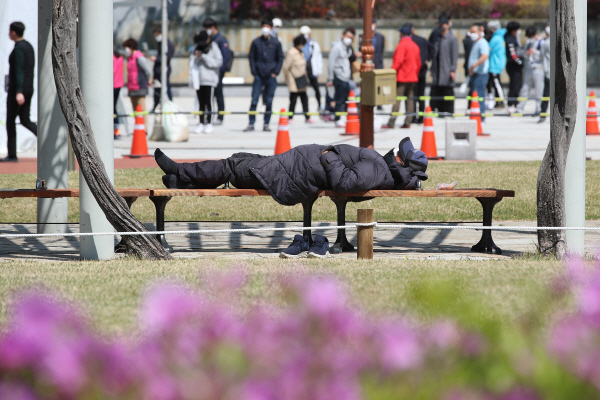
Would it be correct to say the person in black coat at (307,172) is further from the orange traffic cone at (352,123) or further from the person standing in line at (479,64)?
the person standing in line at (479,64)

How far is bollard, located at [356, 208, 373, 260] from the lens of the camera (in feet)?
22.0

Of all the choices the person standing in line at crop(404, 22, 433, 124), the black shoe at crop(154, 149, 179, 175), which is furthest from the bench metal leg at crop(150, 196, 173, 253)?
the person standing in line at crop(404, 22, 433, 124)

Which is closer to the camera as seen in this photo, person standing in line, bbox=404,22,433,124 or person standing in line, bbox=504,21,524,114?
person standing in line, bbox=404,22,433,124

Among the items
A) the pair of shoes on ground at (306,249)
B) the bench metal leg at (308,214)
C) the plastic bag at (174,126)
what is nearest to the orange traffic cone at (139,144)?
the plastic bag at (174,126)

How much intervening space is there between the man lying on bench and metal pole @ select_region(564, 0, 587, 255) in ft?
3.71

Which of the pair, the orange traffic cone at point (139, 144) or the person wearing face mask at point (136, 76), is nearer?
the orange traffic cone at point (139, 144)

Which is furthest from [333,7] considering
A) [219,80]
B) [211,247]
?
[211,247]

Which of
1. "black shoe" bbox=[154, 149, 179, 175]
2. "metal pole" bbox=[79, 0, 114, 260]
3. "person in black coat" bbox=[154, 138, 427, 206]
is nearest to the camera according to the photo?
"metal pole" bbox=[79, 0, 114, 260]

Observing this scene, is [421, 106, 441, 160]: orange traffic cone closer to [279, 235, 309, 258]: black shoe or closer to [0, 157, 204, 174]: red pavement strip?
[0, 157, 204, 174]: red pavement strip

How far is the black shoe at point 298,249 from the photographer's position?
702 centimetres

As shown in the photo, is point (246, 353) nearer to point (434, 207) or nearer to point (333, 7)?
point (434, 207)

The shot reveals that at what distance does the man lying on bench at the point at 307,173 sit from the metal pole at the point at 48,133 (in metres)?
1.60

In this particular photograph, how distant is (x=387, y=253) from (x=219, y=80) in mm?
11597

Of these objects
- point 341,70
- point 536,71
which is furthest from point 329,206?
point 536,71
